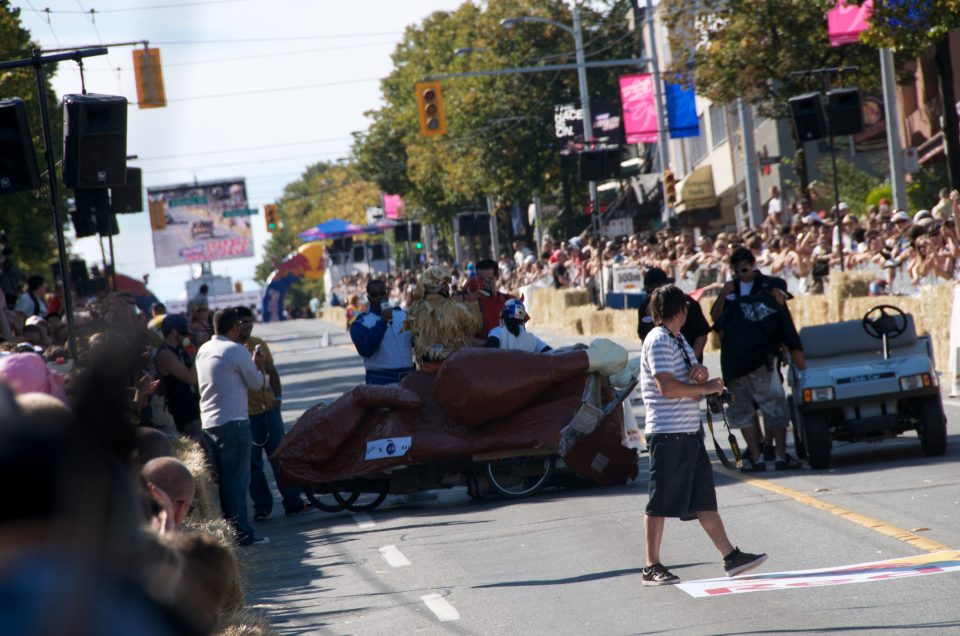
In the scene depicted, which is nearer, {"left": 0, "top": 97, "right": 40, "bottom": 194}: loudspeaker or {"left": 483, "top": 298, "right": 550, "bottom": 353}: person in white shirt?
{"left": 483, "top": 298, "right": 550, "bottom": 353}: person in white shirt

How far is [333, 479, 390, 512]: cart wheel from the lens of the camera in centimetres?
1355

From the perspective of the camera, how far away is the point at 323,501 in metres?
14.9

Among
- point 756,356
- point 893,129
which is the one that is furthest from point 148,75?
point 756,356

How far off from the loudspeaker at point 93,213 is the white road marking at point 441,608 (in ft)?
44.5

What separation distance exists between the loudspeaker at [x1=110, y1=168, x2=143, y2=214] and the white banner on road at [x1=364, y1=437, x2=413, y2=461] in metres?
11.5

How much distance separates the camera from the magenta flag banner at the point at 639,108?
48.2 meters

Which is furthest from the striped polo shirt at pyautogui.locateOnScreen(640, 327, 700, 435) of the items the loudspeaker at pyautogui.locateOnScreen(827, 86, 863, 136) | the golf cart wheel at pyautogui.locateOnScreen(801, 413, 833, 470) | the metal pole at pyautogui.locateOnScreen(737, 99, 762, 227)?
the metal pole at pyautogui.locateOnScreen(737, 99, 762, 227)

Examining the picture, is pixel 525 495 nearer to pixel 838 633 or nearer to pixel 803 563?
pixel 803 563

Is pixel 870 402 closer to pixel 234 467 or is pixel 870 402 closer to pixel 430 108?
pixel 234 467

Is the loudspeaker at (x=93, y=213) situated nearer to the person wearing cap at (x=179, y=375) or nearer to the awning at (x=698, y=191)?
the person wearing cap at (x=179, y=375)

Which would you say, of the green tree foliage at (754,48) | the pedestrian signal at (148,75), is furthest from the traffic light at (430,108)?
the pedestrian signal at (148,75)

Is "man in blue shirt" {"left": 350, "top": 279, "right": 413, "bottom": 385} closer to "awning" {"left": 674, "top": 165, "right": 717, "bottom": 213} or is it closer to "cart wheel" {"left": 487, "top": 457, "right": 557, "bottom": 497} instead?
"cart wheel" {"left": 487, "top": 457, "right": 557, "bottom": 497}

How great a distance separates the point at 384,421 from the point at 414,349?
89 cm

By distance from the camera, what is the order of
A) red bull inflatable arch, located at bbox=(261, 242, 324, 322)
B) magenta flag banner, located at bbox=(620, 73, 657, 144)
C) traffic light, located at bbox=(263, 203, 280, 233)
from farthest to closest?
red bull inflatable arch, located at bbox=(261, 242, 324, 322) → traffic light, located at bbox=(263, 203, 280, 233) → magenta flag banner, located at bbox=(620, 73, 657, 144)
